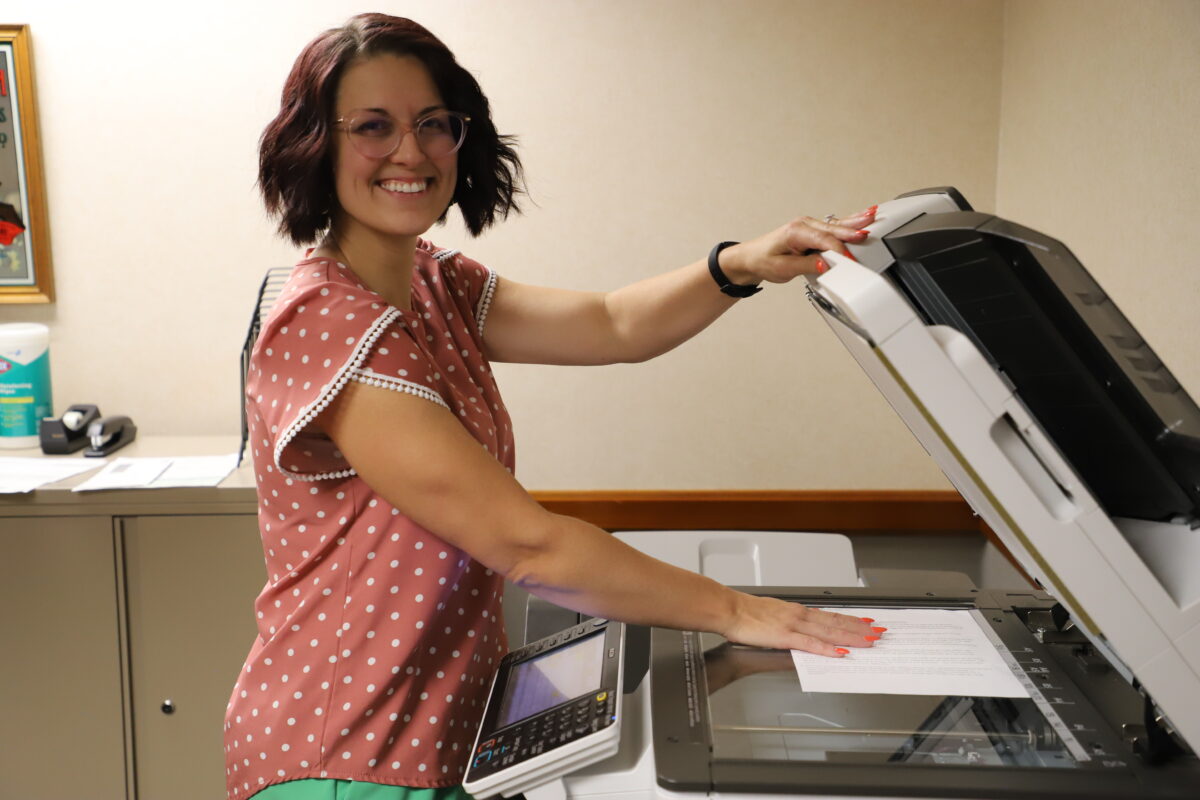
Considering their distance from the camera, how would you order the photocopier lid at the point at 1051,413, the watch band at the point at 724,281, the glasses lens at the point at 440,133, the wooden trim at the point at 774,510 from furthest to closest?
the wooden trim at the point at 774,510 < the watch band at the point at 724,281 < the glasses lens at the point at 440,133 < the photocopier lid at the point at 1051,413

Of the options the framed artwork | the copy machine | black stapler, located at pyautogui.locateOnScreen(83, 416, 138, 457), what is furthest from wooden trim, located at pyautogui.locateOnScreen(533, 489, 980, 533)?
the copy machine

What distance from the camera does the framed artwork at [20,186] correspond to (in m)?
2.59

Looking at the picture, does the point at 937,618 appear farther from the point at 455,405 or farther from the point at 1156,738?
the point at 455,405

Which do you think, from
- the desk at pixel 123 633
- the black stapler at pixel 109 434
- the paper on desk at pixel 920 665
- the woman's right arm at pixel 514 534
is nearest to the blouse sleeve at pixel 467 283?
the woman's right arm at pixel 514 534

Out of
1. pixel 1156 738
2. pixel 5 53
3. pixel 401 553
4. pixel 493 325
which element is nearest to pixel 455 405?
pixel 401 553

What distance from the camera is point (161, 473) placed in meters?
2.38

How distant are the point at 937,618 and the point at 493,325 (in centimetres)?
76

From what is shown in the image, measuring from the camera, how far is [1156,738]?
0.95m

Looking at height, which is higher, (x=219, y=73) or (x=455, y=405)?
(x=219, y=73)

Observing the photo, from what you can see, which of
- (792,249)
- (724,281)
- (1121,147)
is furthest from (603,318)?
(1121,147)

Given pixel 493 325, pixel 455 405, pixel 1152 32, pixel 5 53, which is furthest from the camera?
pixel 5 53

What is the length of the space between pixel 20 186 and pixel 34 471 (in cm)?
73

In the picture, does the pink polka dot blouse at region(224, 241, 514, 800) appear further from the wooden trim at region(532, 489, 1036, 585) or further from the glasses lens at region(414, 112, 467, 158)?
the wooden trim at region(532, 489, 1036, 585)

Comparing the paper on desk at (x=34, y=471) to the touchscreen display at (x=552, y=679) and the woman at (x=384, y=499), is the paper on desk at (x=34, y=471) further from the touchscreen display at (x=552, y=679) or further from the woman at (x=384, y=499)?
the touchscreen display at (x=552, y=679)
